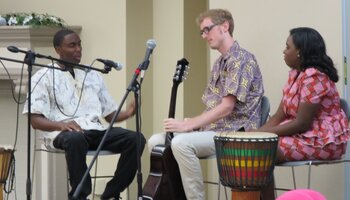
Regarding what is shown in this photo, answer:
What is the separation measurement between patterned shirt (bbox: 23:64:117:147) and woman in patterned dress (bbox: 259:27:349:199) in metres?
1.16

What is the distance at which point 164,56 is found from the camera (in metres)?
5.53

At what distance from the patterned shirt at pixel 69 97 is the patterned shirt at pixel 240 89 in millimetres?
805

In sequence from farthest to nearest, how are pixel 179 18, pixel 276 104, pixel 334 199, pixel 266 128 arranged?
pixel 179 18 → pixel 276 104 → pixel 334 199 → pixel 266 128

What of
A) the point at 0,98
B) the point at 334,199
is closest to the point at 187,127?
the point at 334,199

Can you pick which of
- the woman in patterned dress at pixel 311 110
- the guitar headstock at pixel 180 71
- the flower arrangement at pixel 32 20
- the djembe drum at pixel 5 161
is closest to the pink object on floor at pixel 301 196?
the woman in patterned dress at pixel 311 110

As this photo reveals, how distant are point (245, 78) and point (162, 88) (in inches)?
70.4

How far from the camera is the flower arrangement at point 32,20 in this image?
17.5ft

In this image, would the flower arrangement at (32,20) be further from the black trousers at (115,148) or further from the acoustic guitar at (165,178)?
the acoustic guitar at (165,178)

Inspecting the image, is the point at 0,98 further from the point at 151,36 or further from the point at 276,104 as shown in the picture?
the point at 276,104

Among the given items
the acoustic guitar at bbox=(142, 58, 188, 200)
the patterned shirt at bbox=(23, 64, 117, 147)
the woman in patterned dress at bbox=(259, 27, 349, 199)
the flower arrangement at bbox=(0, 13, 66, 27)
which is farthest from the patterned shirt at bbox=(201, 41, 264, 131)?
the flower arrangement at bbox=(0, 13, 66, 27)

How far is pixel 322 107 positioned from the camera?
3650mm

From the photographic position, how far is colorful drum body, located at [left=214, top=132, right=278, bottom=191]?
327cm

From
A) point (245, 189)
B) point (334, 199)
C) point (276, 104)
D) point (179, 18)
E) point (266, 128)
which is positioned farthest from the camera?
point (179, 18)

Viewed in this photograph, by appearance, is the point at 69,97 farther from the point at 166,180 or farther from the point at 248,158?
the point at 248,158
